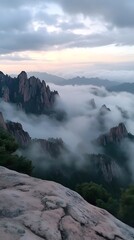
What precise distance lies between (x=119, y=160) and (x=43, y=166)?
4560cm

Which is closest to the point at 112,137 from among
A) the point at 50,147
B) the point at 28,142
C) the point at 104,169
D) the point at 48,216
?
the point at 50,147

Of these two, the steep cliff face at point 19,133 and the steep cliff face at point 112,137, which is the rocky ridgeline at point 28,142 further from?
the steep cliff face at point 112,137

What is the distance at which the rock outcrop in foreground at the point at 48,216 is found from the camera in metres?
10.3

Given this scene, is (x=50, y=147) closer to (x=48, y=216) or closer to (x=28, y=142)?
(x=28, y=142)

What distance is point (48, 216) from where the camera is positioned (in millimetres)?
11227

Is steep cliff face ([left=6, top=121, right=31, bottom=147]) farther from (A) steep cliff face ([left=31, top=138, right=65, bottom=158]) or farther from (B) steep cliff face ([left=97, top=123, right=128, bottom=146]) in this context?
(B) steep cliff face ([left=97, top=123, right=128, bottom=146])

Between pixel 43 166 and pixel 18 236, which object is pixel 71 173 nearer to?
pixel 43 166

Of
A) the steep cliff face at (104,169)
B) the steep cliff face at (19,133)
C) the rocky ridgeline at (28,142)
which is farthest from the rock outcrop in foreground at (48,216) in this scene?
the steep cliff face at (104,169)

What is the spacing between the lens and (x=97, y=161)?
436 feet

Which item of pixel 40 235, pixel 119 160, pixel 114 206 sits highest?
pixel 40 235

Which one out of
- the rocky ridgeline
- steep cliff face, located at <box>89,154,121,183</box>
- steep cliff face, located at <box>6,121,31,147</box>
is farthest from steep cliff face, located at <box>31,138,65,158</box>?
steep cliff face, located at <box>89,154,121,183</box>

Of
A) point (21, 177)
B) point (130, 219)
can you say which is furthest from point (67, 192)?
point (130, 219)

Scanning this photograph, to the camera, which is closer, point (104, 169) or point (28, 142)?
point (104, 169)

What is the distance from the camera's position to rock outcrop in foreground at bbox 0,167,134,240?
10289 mm
